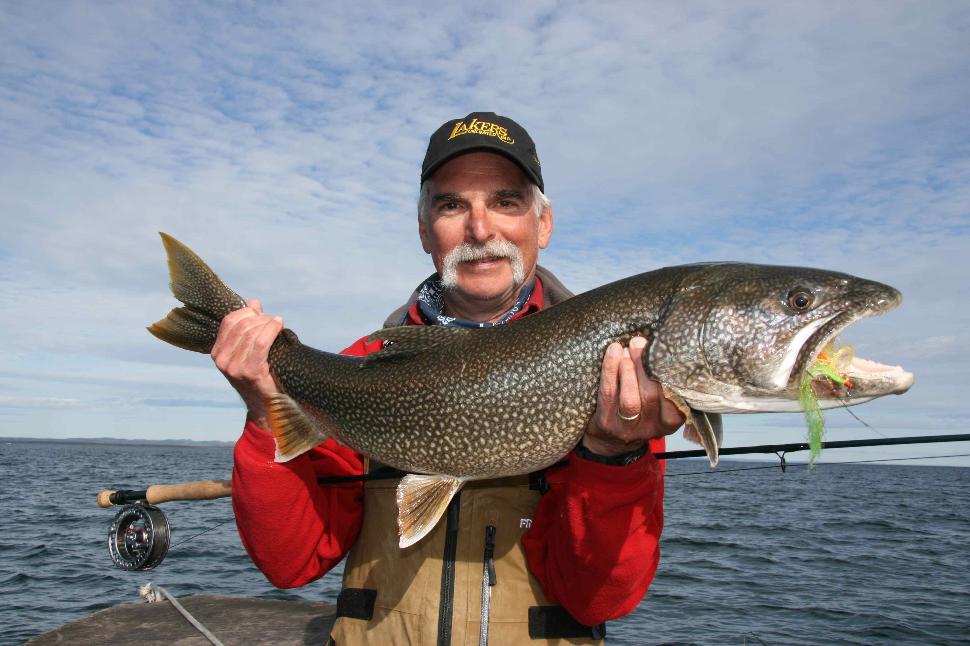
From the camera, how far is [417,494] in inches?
130

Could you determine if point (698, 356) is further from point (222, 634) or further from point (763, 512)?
point (763, 512)

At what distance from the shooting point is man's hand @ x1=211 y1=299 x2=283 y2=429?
3.58m

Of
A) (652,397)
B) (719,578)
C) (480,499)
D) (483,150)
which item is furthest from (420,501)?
(719,578)

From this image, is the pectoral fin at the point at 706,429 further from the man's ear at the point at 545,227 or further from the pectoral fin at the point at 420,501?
the man's ear at the point at 545,227

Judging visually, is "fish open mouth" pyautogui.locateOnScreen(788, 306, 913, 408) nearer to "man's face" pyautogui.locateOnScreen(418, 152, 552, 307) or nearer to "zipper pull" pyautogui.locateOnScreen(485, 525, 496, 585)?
"zipper pull" pyautogui.locateOnScreen(485, 525, 496, 585)

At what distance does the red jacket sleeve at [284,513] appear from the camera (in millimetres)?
3469

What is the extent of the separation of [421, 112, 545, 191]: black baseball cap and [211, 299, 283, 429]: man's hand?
4.47 feet

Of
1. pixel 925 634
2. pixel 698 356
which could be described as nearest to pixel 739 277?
pixel 698 356

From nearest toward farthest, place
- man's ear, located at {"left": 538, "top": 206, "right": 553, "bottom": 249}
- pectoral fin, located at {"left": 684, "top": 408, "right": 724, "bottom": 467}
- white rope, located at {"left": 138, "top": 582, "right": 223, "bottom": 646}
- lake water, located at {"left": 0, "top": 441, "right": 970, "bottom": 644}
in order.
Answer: pectoral fin, located at {"left": 684, "top": 408, "right": 724, "bottom": 467} → man's ear, located at {"left": 538, "top": 206, "right": 553, "bottom": 249} → white rope, located at {"left": 138, "top": 582, "right": 223, "bottom": 646} → lake water, located at {"left": 0, "top": 441, "right": 970, "bottom": 644}

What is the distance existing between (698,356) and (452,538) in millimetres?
1564

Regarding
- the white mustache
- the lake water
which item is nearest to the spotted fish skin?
the white mustache

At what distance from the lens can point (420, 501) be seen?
3.30 metres

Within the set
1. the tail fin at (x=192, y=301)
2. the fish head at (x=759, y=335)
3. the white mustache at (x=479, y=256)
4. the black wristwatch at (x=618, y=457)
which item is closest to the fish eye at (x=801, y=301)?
the fish head at (x=759, y=335)

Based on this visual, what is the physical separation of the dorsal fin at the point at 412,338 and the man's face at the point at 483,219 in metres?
0.64
